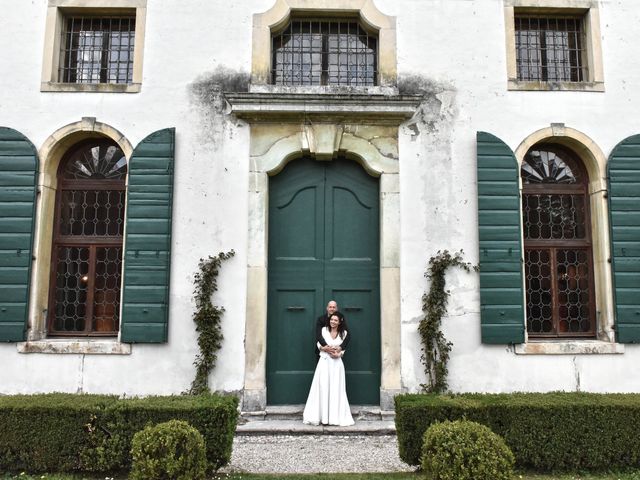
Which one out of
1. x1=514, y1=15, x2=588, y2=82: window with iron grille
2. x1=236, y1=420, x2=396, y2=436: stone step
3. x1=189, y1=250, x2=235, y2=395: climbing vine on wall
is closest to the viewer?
x1=236, y1=420, x2=396, y2=436: stone step

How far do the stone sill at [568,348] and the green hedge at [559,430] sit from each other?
6.86ft

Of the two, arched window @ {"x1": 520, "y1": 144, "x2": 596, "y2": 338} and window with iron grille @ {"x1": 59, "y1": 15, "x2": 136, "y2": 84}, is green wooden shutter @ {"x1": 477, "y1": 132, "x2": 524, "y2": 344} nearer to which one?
arched window @ {"x1": 520, "y1": 144, "x2": 596, "y2": 338}

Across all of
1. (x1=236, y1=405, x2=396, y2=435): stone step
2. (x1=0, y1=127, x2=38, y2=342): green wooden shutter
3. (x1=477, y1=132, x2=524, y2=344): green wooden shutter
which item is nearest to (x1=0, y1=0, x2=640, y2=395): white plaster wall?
(x1=477, y1=132, x2=524, y2=344): green wooden shutter

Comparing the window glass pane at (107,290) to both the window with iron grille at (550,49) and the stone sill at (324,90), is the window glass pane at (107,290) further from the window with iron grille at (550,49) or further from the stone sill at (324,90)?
the window with iron grille at (550,49)

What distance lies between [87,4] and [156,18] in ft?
3.42

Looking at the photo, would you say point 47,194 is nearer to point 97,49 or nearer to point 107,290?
point 107,290

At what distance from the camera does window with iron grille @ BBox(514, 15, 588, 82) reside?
26.3 ft

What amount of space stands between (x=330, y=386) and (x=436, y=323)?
163 cm

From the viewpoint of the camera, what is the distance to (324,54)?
26.1 feet

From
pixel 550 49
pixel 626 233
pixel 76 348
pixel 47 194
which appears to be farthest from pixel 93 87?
pixel 626 233

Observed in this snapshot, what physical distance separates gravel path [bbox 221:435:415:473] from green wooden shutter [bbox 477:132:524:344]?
2148mm

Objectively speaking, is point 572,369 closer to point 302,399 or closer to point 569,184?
point 569,184

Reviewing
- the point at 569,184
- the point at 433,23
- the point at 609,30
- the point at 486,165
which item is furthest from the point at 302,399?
the point at 609,30

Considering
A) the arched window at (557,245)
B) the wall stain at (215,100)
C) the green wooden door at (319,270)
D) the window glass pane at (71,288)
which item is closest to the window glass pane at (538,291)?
the arched window at (557,245)
